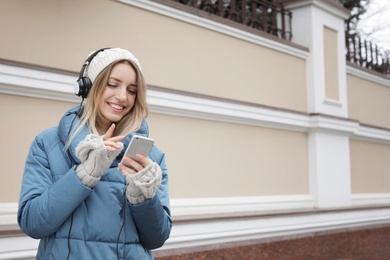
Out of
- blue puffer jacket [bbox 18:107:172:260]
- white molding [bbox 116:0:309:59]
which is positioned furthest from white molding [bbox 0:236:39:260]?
white molding [bbox 116:0:309:59]

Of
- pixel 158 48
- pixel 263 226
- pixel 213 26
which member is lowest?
pixel 263 226

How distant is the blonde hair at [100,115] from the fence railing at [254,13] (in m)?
3.47

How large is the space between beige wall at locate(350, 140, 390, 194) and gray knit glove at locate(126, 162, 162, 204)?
5.92m

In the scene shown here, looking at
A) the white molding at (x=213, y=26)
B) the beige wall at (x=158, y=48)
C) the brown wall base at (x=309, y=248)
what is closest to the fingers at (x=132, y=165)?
the beige wall at (x=158, y=48)

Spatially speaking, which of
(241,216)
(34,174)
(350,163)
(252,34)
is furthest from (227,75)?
(34,174)

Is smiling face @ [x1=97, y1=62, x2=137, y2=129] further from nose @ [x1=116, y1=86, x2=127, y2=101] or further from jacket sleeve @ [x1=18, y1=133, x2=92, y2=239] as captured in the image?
jacket sleeve @ [x1=18, y1=133, x2=92, y2=239]

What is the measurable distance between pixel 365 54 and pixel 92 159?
7.61 m

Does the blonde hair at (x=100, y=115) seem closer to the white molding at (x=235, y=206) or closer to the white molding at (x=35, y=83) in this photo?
the white molding at (x=35, y=83)

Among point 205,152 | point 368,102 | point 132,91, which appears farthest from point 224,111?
point 368,102

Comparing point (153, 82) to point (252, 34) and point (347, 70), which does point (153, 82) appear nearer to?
point (252, 34)

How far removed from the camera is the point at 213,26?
534 centimetres

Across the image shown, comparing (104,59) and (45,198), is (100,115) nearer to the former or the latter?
(104,59)

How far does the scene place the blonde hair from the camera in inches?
73.8

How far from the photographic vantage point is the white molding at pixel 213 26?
4.68m
